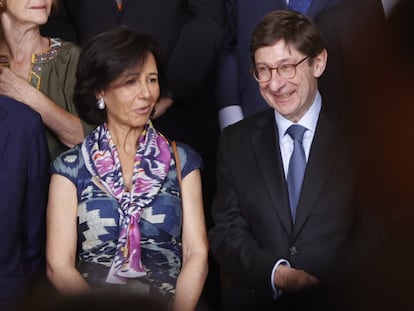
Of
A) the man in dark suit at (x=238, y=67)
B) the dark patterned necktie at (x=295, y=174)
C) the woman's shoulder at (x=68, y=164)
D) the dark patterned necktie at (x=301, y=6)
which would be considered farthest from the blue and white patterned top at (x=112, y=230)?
the dark patterned necktie at (x=301, y=6)

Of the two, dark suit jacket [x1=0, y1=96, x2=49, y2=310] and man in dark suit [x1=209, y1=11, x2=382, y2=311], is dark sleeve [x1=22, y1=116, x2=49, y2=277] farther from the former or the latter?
man in dark suit [x1=209, y1=11, x2=382, y2=311]

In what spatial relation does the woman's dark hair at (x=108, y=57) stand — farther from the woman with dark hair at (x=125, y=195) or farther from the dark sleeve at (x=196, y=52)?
the dark sleeve at (x=196, y=52)

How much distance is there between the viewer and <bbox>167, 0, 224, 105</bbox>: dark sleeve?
307cm

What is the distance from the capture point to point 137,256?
2.58 metres

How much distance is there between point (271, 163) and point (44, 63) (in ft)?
2.83

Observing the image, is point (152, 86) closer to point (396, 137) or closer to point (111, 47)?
point (111, 47)

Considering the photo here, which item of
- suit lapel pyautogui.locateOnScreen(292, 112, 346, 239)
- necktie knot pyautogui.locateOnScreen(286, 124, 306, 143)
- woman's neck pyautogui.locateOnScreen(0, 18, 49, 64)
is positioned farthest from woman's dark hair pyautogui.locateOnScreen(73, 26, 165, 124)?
suit lapel pyautogui.locateOnScreen(292, 112, 346, 239)

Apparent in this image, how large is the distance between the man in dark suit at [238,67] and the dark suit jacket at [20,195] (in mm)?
730

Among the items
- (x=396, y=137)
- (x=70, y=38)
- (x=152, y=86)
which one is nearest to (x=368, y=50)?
(x=396, y=137)

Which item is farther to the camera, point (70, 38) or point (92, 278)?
point (70, 38)

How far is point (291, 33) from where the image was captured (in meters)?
2.59

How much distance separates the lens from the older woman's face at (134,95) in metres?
2.72

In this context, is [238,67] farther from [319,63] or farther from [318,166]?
[318,166]

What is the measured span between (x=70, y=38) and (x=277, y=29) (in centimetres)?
95
